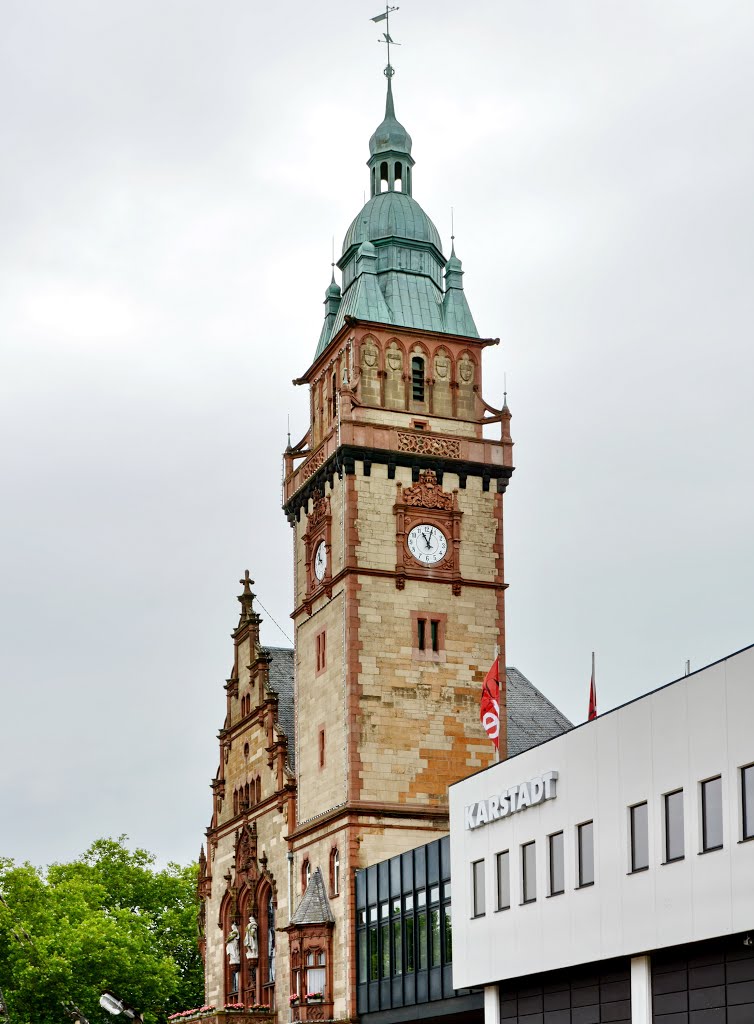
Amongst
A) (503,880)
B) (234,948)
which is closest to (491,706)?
(503,880)

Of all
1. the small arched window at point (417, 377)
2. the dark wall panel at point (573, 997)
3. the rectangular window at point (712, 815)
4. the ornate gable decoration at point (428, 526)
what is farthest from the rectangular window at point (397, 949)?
the rectangular window at point (712, 815)

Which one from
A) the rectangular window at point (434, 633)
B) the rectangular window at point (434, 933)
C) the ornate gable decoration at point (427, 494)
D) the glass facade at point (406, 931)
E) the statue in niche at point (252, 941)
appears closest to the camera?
the glass facade at point (406, 931)

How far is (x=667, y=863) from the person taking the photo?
51.8 meters

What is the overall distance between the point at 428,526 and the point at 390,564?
111 inches

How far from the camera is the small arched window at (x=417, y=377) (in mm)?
88875

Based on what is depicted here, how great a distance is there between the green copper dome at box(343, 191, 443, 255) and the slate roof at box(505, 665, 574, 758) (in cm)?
2321

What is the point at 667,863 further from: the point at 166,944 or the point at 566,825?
the point at 166,944

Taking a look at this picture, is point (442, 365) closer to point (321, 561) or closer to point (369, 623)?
point (321, 561)

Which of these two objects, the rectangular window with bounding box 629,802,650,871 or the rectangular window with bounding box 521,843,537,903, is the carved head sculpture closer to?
the rectangular window with bounding box 521,843,537,903

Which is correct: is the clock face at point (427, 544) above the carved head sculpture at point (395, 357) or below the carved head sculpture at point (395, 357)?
below

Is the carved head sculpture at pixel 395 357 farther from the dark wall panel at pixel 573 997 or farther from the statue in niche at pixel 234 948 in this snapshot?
the dark wall panel at pixel 573 997

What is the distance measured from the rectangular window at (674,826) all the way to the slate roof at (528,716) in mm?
40247

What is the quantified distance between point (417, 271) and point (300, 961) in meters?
33.8

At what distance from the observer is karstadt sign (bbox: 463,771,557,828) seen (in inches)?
2350
